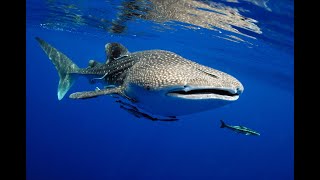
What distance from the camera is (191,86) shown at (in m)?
3.86

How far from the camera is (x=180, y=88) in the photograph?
12.9ft

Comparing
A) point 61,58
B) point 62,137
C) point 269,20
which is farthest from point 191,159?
point 61,58

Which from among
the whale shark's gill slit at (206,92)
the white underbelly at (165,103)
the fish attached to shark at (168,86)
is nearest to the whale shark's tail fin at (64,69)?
the fish attached to shark at (168,86)

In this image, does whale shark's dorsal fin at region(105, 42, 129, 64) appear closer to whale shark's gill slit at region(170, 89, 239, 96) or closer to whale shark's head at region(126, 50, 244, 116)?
whale shark's head at region(126, 50, 244, 116)

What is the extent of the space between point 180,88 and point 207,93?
14.3 inches

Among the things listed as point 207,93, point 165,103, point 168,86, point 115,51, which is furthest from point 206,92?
point 115,51

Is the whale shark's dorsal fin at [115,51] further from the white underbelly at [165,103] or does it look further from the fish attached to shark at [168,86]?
the white underbelly at [165,103]

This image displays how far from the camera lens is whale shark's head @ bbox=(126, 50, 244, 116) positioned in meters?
3.85

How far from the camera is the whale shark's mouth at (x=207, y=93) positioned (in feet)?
12.4

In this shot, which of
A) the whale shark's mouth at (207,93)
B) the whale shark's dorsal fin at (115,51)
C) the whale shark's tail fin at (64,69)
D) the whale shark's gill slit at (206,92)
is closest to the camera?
the whale shark's mouth at (207,93)

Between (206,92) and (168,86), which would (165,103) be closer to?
(168,86)
